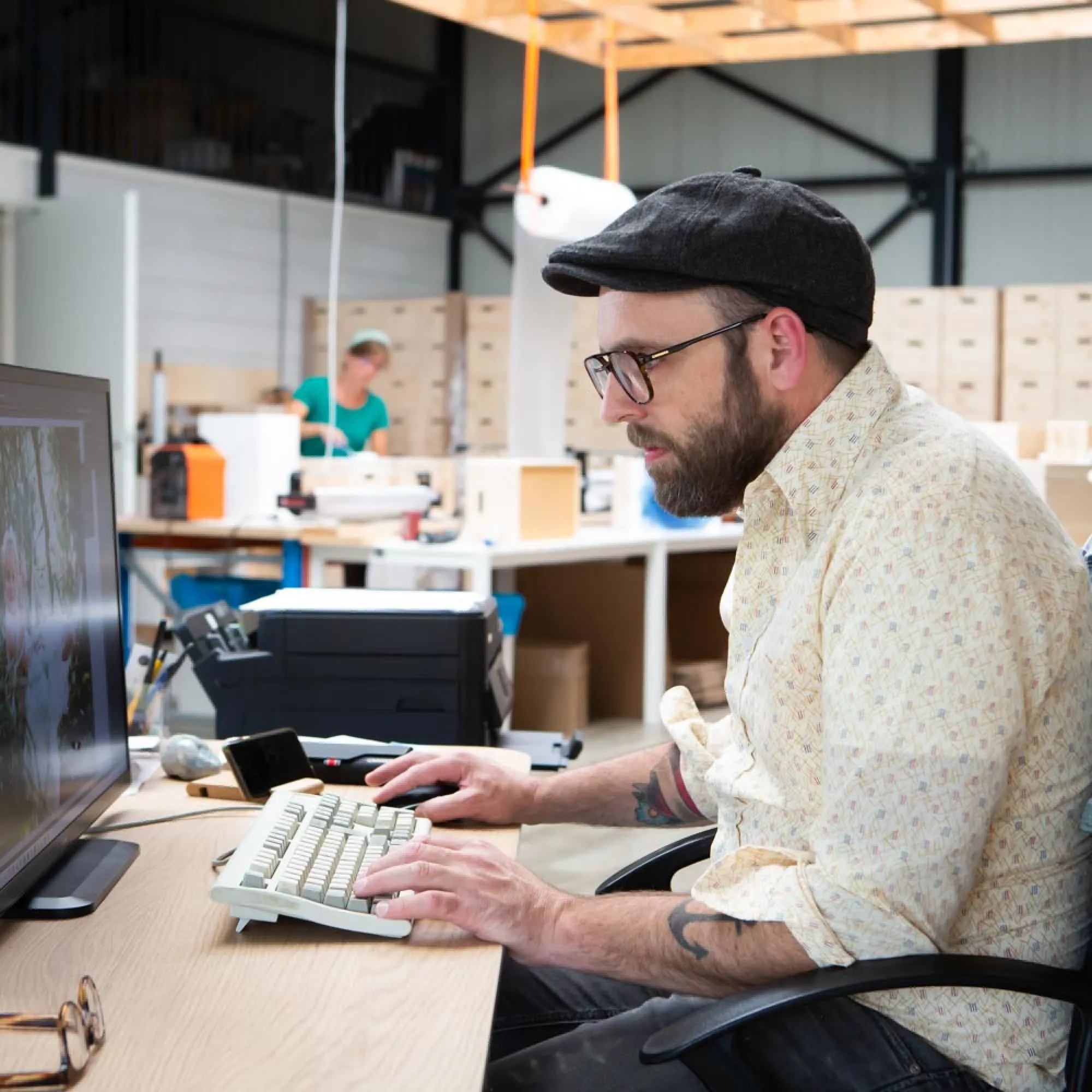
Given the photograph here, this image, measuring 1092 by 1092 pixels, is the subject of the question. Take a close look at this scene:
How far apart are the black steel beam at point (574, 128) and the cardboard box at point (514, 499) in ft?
23.9

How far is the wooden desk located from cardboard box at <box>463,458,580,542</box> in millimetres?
3753

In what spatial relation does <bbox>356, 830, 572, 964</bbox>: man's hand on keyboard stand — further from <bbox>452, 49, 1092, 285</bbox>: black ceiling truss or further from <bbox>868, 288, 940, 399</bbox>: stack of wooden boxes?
<bbox>452, 49, 1092, 285</bbox>: black ceiling truss

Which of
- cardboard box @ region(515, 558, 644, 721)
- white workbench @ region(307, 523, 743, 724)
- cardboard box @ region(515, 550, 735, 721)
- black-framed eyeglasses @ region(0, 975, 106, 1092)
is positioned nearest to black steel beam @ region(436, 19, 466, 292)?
white workbench @ region(307, 523, 743, 724)

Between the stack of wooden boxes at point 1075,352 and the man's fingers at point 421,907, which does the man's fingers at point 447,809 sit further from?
the stack of wooden boxes at point 1075,352

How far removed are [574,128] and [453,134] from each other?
104cm

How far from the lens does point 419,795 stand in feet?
Result: 5.53

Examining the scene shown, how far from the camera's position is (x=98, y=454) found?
1.53 m

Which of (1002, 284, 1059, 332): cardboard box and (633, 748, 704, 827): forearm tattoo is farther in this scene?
(1002, 284, 1059, 332): cardboard box

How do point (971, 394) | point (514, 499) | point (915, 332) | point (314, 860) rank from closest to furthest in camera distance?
point (314, 860)
point (514, 499)
point (971, 394)
point (915, 332)

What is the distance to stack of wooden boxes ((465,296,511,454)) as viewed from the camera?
33.9 ft

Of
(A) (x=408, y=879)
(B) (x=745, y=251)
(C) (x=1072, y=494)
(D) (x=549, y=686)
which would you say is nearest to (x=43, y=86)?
(D) (x=549, y=686)


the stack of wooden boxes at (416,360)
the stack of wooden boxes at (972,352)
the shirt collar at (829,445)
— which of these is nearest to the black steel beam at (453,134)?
the stack of wooden boxes at (416,360)

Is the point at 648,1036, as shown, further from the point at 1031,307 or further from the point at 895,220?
the point at 895,220

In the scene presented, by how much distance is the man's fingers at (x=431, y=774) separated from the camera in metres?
1.68
